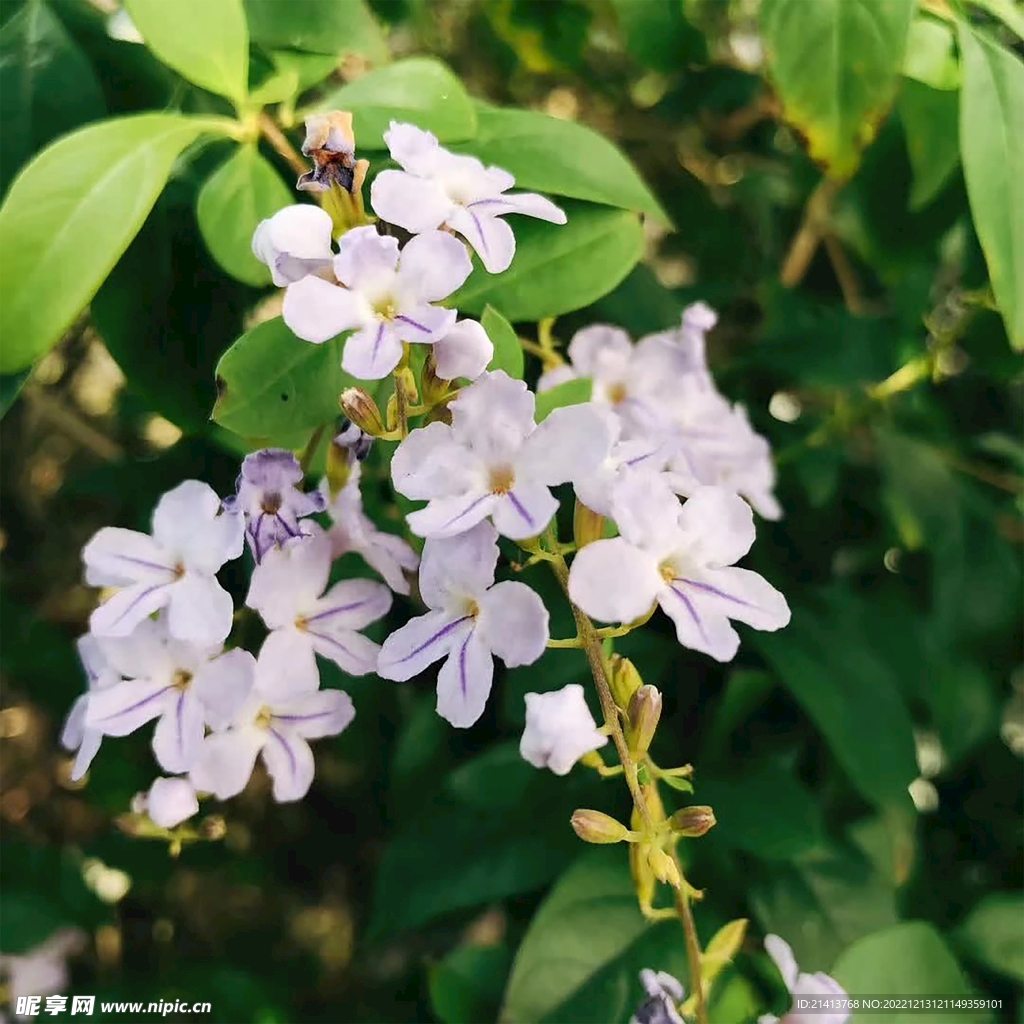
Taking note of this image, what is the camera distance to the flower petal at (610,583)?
1.09 feet

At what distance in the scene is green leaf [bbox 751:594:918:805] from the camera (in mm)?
577

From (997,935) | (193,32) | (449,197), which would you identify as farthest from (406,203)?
(997,935)

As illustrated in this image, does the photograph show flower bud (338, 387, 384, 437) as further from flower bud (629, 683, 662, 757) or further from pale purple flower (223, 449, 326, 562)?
flower bud (629, 683, 662, 757)

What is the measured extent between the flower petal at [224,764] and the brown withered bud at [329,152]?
229mm

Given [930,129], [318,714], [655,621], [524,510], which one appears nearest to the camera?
[524,510]

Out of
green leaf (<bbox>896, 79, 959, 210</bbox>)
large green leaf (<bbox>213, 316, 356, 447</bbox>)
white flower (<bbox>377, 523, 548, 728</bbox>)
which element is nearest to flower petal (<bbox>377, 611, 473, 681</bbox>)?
white flower (<bbox>377, 523, 548, 728</bbox>)

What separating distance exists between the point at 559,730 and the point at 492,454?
99mm

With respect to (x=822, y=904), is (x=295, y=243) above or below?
above

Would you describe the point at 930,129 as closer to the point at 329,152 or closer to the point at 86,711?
the point at 329,152

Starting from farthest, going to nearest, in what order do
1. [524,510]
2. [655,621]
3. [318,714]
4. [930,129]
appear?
1. [655,621]
2. [930,129]
3. [318,714]
4. [524,510]

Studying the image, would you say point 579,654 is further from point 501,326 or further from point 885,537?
point 885,537

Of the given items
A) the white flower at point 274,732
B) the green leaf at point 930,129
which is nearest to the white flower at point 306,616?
the white flower at point 274,732

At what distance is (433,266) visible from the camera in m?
0.36

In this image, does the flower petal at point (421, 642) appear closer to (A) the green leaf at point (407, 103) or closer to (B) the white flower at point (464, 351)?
(B) the white flower at point (464, 351)
